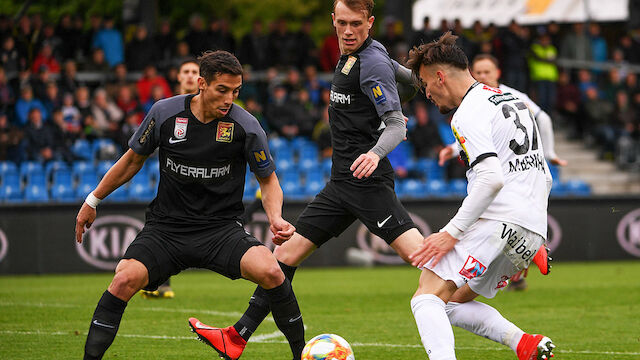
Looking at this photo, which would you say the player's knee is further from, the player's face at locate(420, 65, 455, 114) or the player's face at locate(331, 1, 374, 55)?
the player's face at locate(331, 1, 374, 55)

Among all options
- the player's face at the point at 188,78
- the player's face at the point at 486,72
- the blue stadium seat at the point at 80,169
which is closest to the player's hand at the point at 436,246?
the player's face at the point at 188,78

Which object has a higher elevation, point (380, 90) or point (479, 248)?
point (380, 90)

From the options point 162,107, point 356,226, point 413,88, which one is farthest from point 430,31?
point 162,107

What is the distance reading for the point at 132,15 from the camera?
2153 centimetres

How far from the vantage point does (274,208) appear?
6.04 metres

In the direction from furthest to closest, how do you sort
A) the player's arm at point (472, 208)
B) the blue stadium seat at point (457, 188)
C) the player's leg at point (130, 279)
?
1. the blue stadium seat at point (457, 188)
2. the player's leg at point (130, 279)
3. the player's arm at point (472, 208)

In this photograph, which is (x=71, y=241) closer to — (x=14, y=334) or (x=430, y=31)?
(x=14, y=334)

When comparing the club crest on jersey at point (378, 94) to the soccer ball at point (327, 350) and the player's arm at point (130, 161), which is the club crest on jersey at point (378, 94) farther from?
the soccer ball at point (327, 350)

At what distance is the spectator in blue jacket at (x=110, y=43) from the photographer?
1897cm

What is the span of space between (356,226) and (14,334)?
324 inches

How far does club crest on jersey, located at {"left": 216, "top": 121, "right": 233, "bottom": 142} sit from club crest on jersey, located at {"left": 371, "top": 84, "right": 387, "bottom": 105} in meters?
1.09

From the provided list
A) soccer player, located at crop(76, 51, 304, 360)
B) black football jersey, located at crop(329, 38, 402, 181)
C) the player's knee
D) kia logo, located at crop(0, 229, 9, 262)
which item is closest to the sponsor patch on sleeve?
soccer player, located at crop(76, 51, 304, 360)

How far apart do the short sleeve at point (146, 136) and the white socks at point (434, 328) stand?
6.60ft

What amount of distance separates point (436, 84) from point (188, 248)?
1.90 metres
